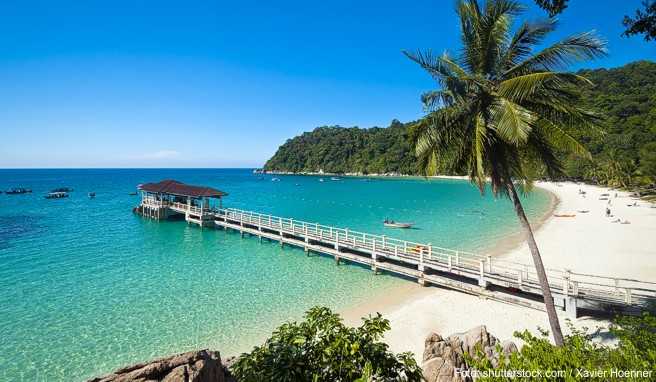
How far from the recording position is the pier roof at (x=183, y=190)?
3334 cm

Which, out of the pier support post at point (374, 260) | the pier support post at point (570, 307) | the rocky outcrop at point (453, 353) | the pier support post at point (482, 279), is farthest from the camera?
the pier support post at point (374, 260)

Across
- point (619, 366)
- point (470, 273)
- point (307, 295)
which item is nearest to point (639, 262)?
point (470, 273)

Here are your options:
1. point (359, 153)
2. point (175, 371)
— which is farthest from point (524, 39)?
point (359, 153)

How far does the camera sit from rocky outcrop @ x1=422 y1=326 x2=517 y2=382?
674cm

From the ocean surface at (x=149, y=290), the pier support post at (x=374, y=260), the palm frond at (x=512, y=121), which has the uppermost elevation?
the palm frond at (x=512, y=121)

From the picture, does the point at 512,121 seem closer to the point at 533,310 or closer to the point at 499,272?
the point at 533,310

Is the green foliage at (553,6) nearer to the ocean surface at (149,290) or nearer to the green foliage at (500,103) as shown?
the green foliage at (500,103)

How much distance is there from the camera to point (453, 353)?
7.17 metres

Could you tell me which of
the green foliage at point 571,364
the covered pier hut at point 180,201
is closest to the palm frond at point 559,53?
the green foliage at point 571,364

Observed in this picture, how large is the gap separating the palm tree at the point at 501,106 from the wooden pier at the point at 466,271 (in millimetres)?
5389

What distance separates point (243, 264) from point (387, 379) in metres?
18.2

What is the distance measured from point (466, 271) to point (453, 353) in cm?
856

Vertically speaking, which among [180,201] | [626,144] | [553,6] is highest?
[626,144]

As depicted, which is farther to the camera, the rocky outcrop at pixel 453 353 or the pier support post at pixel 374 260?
the pier support post at pixel 374 260
